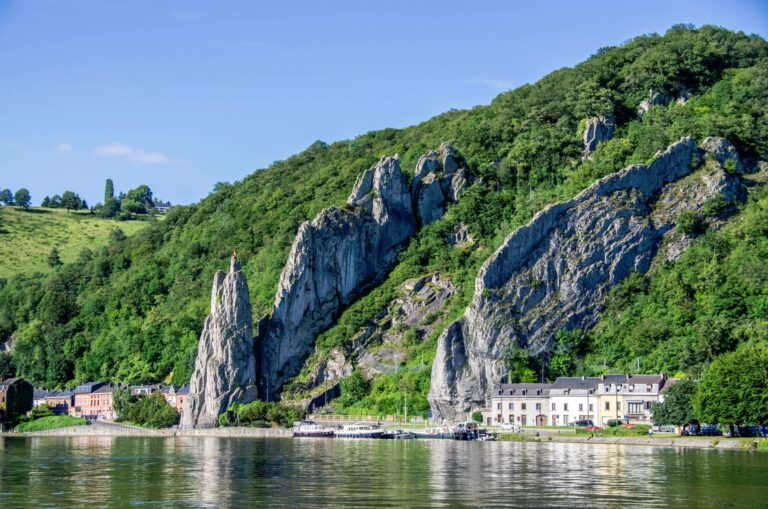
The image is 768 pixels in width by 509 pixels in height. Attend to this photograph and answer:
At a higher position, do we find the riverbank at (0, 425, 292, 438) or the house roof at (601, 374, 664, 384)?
the house roof at (601, 374, 664, 384)

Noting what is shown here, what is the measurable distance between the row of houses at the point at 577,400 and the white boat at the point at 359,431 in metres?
12.8

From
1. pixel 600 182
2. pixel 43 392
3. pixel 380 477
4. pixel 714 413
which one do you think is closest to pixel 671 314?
pixel 600 182

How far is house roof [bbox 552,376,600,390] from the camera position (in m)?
125

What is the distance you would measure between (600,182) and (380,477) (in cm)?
A: 8023

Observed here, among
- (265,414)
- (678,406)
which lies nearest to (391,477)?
(678,406)

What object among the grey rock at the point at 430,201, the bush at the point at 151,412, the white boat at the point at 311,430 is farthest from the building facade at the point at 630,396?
the bush at the point at 151,412

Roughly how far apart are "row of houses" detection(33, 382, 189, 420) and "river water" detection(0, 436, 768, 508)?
66.5 meters

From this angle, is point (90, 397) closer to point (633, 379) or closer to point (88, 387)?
point (88, 387)

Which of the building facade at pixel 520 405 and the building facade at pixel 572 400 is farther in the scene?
the building facade at pixel 520 405

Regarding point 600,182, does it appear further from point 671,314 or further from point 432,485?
point 432,485

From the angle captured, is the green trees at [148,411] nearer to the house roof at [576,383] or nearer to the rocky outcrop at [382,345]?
the rocky outcrop at [382,345]

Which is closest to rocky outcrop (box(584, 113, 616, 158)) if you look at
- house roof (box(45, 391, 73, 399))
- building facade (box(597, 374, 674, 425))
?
building facade (box(597, 374, 674, 425))

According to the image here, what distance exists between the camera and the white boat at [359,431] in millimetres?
126037

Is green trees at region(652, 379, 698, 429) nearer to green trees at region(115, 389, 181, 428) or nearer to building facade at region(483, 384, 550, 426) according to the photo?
building facade at region(483, 384, 550, 426)
